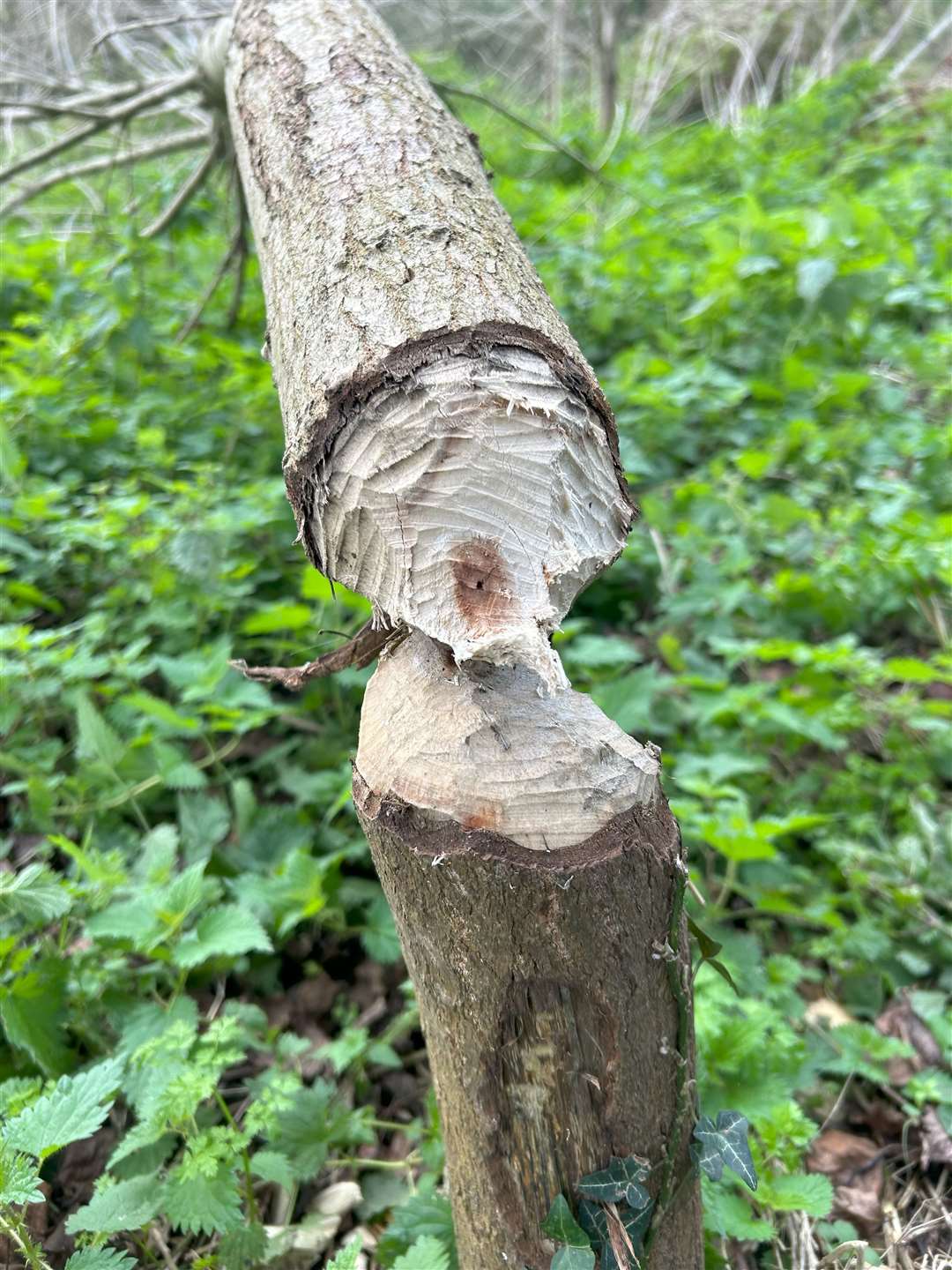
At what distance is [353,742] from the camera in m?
2.17

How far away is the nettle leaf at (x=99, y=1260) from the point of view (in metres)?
0.96

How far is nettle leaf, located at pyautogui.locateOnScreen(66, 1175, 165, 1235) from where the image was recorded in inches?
43.5

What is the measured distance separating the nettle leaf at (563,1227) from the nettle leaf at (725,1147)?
17cm

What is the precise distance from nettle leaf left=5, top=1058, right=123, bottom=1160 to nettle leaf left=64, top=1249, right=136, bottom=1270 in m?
0.13

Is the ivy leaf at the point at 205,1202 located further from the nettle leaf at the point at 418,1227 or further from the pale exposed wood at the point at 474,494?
the pale exposed wood at the point at 474,494

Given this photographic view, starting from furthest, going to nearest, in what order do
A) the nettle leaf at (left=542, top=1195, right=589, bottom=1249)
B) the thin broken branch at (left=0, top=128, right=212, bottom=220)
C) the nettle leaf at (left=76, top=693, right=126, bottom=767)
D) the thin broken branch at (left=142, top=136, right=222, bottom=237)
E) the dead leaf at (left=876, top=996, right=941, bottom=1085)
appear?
1. the thin broken branch at (left=0, top=128, right=212, bottom=220)
2. the thin broken branch at (left=142, top=136, right=222, bottom=237)
3. the nettle leaf at (left=76, top=693, right=126, bottom=767)
4. the dead leaf at (left=876, top=996, right=941, bottom=1085)
5. the nettle leaf at (left=542, top=1195, right=589, bottom=1249)

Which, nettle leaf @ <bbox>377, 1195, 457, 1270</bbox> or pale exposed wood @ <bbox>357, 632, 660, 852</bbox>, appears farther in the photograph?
nettle leaf @ <bbox>377, 1195, 457, 1270</bbox>

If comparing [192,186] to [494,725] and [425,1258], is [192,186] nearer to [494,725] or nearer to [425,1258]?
[494,725]

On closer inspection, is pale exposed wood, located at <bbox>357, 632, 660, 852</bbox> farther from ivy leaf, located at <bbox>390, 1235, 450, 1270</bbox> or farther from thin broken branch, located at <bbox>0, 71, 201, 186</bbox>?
thin broken branch, located at <bbox>0, 71, 201, 186</bbox>

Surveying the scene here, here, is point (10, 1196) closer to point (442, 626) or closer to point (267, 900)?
point (267, 900)

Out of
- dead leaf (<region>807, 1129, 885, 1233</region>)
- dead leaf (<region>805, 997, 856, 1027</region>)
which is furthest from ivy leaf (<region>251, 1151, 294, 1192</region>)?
dead leaf (<region>805, 997, 856, 1027</region>)

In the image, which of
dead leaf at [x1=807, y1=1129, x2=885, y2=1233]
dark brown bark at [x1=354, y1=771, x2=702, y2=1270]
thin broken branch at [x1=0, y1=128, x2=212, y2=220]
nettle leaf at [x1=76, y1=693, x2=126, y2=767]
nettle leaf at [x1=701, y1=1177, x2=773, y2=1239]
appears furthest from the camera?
thin broken branch at [x1=0, y1=128, x2=212, y2=220]

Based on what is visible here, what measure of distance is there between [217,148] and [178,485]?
1575mm

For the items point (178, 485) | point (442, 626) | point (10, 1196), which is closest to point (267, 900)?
point (10, 1196)
